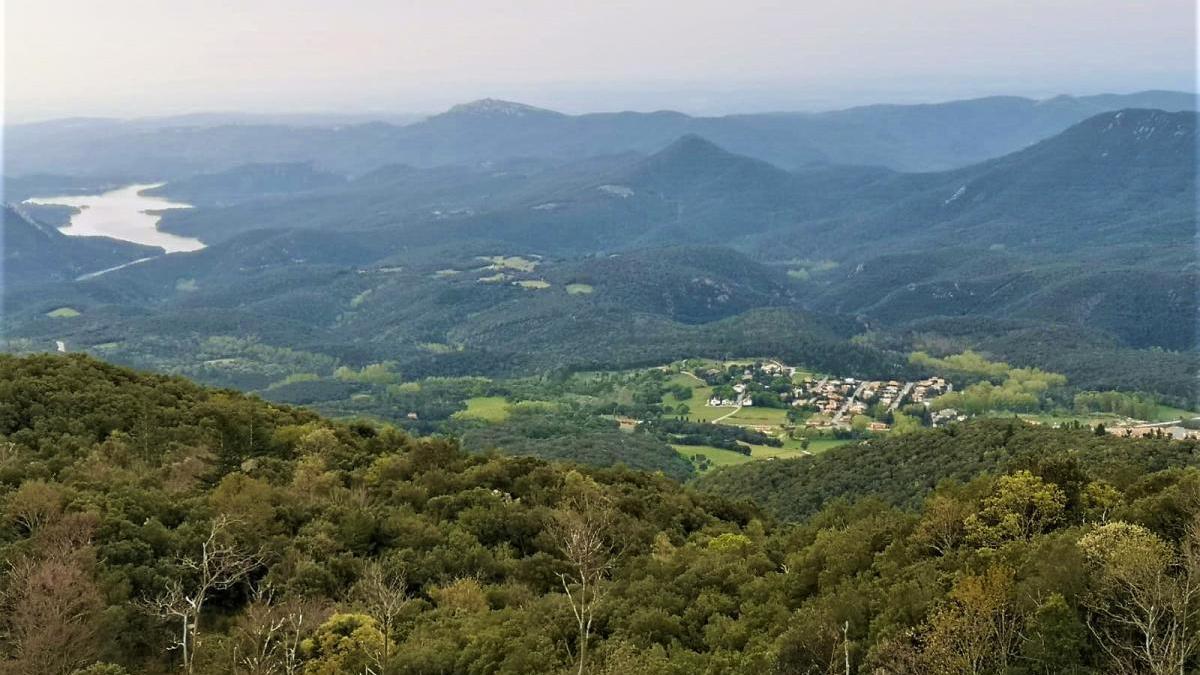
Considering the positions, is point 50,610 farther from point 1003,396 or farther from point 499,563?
point 1003,396

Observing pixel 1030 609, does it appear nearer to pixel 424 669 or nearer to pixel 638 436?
pixel 424 669

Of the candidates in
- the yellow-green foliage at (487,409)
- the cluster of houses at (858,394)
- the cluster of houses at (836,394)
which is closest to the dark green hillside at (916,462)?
the cluster of houses at (836,394)

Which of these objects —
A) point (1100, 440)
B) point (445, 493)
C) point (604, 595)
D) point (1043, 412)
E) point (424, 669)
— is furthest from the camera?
point (1043, 412)

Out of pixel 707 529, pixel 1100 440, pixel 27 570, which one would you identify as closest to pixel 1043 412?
pixel 1100 440

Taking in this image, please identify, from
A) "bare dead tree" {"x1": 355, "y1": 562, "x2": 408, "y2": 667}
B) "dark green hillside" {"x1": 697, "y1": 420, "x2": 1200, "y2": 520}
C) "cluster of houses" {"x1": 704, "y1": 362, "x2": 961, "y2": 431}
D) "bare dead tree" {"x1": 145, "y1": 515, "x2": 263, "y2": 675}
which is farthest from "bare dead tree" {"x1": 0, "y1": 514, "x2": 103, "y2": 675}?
"cluster of houses" {"x1": 704, "y1": 362, "x2": 961, "y2": 431}

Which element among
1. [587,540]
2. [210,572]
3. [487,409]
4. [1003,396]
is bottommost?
[487,409]

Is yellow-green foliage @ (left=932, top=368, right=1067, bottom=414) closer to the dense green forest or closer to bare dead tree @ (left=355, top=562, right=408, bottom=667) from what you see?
the dense green forest

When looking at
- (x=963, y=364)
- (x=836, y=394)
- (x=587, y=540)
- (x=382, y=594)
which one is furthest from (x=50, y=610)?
(x=963, y=364)
